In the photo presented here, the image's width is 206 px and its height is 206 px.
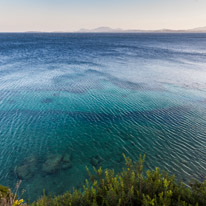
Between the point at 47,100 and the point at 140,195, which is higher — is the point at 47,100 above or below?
below

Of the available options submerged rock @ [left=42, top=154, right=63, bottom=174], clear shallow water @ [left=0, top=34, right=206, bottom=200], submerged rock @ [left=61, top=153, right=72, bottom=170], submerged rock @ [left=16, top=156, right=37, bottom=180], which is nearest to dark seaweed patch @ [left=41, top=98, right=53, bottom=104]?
clear shallow water @ [left=0, top=34, right=206, bottom=200]

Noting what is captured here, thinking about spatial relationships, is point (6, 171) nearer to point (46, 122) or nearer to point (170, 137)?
point (46, 122)

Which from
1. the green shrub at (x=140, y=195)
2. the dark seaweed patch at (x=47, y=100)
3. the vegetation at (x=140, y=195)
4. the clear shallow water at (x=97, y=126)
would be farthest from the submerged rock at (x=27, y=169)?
the dark seaweed patch at (x=47, y=100)

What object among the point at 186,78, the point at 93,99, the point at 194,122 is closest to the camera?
the point at 194,122

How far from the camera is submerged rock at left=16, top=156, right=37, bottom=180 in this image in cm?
1127

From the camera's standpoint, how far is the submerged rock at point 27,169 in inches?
444

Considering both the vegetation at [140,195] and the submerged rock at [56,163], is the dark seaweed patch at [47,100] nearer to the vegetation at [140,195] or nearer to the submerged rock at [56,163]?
A: the submerged rock at [56,163]

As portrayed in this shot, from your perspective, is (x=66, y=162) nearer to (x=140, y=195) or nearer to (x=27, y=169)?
(x=27, y=169)

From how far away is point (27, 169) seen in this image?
1180cm

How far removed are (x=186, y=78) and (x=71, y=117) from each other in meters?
26.2

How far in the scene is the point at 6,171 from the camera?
11.6 metres

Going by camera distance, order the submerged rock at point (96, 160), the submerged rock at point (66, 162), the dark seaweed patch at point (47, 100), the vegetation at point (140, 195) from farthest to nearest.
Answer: the dark seaweed patch at point (47, 100) → the submerged rock at point (96, 160) → the submerged rock at point (66, 162) → the vegetation at point (140, 195)

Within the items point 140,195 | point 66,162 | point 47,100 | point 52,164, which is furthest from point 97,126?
point 140,195

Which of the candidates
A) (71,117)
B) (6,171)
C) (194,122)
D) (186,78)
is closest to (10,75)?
(71,117)
